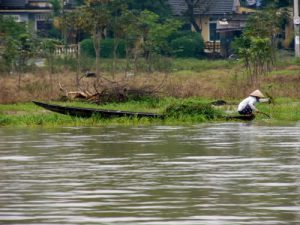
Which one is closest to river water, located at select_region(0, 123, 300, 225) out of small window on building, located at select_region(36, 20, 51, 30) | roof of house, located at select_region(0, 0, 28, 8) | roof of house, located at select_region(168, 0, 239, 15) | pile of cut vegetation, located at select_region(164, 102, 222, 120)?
pile of cut vegetation, located at select_region(164, 102, 222, 120)

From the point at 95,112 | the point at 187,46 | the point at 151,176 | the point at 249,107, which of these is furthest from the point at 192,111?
the point at 187,46

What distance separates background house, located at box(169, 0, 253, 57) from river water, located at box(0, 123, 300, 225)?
111 ft

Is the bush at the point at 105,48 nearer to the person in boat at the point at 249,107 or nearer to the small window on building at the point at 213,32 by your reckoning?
the small window on building at the point at 213,32

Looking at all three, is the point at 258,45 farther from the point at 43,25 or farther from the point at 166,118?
the point at 43,25

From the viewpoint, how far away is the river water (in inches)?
481

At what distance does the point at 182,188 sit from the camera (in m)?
14.2

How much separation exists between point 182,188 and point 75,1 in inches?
1786

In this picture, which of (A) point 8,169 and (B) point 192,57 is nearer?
(A) point 8,169

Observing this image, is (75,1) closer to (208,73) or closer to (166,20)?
(166,20)

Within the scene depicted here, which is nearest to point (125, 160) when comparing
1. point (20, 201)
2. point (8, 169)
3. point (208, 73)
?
point (8, 169)

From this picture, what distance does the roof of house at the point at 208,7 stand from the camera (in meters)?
60.0

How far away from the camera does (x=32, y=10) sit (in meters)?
60.5

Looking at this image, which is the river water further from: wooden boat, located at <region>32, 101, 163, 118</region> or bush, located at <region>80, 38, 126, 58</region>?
bush, located at <region>80, 38, 126, 58</region>

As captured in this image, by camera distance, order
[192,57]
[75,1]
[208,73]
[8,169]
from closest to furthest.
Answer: [8,169]
[208,73]
[192,57]
[75,1]
